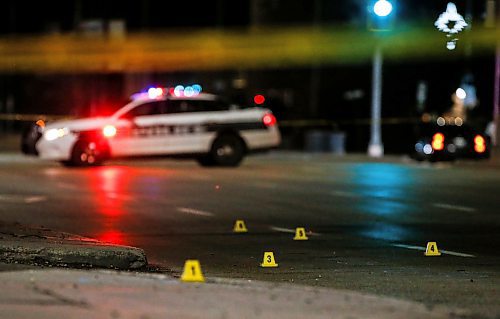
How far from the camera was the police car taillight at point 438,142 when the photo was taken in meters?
29.1

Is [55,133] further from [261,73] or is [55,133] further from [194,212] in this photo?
[261,73]

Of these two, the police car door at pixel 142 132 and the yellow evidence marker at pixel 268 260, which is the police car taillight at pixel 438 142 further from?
the yellow evidence marker at pixel 268 260

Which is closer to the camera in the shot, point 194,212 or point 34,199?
point 194,212

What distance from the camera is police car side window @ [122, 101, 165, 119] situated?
2556 centimetres

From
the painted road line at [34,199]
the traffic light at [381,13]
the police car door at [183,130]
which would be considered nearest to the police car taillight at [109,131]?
the police car door at [183,130]

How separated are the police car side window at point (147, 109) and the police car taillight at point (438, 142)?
7.92 metres

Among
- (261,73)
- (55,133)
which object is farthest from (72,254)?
(261,73)

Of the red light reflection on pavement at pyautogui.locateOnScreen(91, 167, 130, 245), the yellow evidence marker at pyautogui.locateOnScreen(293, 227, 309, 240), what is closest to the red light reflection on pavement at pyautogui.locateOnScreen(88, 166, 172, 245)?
the red light reflection on pavement at pyautogui.locateOnScreen(91, 167, 130, 245)

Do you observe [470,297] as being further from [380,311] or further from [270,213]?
[270,213]

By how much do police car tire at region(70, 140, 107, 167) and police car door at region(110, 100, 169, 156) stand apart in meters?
0.27

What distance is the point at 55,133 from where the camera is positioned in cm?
2520

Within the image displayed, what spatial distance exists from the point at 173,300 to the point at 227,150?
58.8 ft

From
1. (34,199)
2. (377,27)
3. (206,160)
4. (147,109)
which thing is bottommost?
(34,199)

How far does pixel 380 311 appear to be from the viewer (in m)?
7.98
